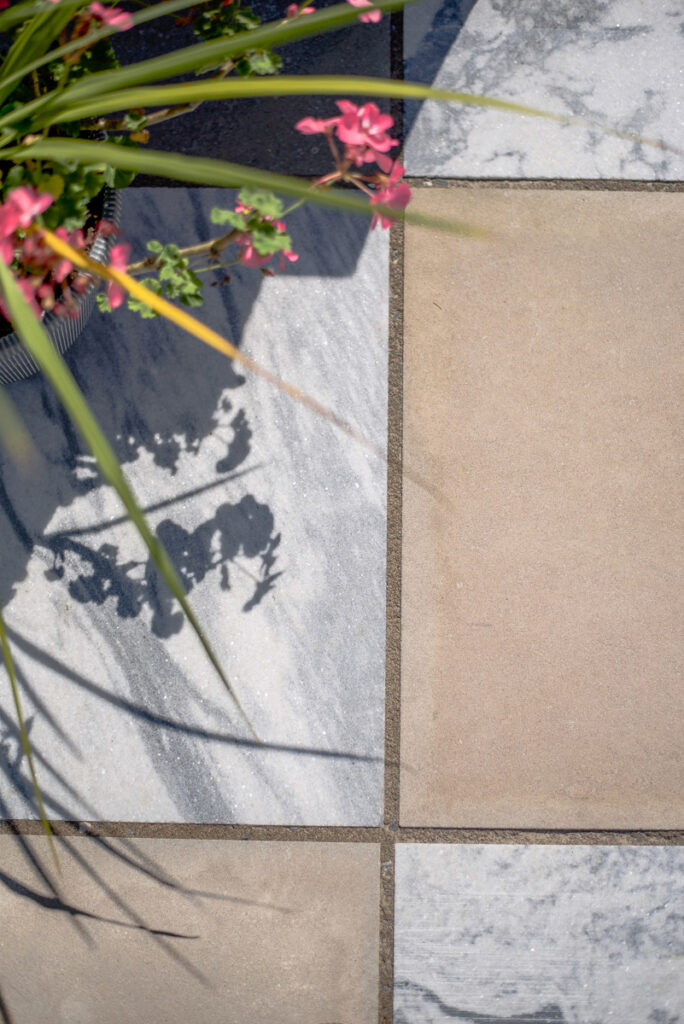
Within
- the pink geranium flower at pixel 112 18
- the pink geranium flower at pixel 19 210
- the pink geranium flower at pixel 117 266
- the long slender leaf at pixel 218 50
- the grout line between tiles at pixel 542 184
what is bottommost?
the pink geranium flower at pixel 19 210

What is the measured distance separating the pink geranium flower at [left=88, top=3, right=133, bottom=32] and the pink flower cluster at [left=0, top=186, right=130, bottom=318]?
0.55 feet

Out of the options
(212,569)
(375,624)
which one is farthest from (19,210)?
(375,624)

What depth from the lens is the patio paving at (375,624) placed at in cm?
119

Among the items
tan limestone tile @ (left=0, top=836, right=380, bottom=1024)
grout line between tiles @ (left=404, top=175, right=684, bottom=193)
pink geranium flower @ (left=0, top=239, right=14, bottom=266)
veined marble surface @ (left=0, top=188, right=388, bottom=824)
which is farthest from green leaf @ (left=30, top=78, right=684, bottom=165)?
tan limestone tile @ (left=0, top=836, right=380, bottom=1024)

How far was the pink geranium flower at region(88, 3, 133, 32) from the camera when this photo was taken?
75cm

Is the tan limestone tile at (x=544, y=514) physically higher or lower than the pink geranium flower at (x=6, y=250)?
higher

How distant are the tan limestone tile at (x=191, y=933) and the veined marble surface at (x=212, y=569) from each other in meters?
0.06

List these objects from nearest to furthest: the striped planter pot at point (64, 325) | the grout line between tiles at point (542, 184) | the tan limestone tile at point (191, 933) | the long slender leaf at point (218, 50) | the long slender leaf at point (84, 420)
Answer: the long slender leaf at point (84, 420), the long slender leaf at point (218, 50), the striped planter pot at point (64, 325), the tan limestone tile at point (191, 933), the grout line between tiles at point (542, 184)

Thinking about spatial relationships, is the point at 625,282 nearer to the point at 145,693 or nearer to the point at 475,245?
the point at 475,245

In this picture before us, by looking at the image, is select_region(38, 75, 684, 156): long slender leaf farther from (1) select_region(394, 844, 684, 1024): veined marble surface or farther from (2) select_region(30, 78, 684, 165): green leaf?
(1) select_region(394, 844, 684, 1024): veined marble surface

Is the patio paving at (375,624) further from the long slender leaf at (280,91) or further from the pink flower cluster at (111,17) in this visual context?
the long slender leaf at (280,91)

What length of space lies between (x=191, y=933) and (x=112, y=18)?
1169mm

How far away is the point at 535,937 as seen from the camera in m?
1.20

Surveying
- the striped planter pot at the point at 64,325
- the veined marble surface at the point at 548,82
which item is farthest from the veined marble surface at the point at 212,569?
the veined marble surface at the point at 548,82
